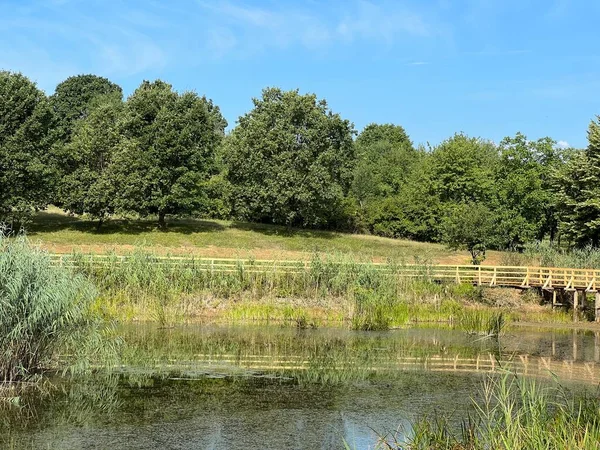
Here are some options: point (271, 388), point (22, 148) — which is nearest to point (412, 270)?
point (271, 388)

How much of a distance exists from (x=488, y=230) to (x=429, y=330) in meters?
15.5

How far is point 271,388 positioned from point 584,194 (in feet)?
124

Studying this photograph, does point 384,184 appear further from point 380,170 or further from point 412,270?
point 412,270

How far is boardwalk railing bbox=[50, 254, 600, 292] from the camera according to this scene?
2742 cm

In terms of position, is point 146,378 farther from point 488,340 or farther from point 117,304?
point 488,340

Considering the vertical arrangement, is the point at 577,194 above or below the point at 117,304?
above

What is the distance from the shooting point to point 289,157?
57.4m

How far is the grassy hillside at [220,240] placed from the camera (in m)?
46.9

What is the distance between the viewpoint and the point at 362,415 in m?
12.9

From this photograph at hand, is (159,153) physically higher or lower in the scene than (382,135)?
lower

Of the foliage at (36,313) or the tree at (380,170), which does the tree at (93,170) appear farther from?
the foliage at (36,313)

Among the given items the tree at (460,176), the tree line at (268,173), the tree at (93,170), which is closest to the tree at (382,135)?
the tree line at (268,173)

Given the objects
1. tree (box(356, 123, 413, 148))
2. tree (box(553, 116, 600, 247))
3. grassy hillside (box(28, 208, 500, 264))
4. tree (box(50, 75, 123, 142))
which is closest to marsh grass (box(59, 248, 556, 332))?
grassy hillside (box(28, 208, 500, 264))

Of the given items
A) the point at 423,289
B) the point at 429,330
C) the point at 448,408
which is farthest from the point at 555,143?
the point at 448,408
